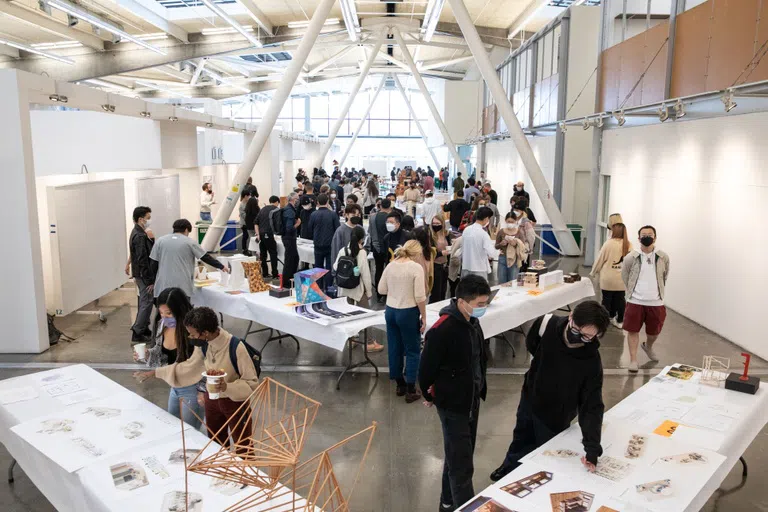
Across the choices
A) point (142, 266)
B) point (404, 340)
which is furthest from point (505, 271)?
point (142, 266)

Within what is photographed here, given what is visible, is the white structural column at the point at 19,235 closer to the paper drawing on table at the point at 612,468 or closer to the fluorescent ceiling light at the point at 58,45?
the paper drawing on table at the point at 612,468

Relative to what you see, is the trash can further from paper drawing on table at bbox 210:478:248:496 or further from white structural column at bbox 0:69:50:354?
paper drawing on table at bbox 210:478:248:496

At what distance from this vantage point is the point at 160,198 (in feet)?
37.7

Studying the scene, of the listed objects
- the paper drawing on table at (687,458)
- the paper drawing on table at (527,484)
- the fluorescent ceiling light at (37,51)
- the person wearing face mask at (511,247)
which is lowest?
the paper drawing on table at (687,458)

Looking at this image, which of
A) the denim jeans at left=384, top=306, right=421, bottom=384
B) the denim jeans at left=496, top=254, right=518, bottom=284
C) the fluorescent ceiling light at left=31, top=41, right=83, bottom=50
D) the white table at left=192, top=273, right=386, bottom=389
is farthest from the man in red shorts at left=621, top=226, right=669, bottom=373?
the fluorescent ceiling light at left=31, top=41, right=83, bottom=50

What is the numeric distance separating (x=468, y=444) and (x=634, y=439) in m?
0.88

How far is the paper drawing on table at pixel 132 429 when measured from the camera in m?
3.24

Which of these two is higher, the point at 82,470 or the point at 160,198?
the point at 160,198

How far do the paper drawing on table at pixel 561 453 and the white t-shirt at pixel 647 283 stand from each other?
134 inches

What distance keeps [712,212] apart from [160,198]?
363 inches

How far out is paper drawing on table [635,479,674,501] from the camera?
8.78ft

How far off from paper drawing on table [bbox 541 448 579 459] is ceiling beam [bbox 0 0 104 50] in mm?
14364

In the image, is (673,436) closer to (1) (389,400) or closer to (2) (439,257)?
(1) (389,400)

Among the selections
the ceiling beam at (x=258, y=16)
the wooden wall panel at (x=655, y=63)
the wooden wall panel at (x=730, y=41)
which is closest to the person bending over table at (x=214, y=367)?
the wooden wall panel at (x=730, y=41)
